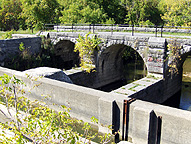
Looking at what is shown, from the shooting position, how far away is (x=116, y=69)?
16594 mm

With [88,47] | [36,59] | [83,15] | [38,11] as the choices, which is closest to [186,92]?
[88,47]

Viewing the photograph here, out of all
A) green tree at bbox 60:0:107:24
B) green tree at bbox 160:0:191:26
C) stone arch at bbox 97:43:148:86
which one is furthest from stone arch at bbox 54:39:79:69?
green tree at bbox 160:0:191:26

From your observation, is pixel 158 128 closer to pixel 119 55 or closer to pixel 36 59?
pixel 119 55

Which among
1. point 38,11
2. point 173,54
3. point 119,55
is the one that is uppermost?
point 38,11

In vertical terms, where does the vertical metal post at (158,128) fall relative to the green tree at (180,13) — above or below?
below

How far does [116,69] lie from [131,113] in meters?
10.6

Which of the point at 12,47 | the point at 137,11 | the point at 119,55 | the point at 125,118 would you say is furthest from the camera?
the point at 137,11

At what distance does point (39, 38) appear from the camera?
15984mm

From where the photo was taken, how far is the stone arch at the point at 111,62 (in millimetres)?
14252

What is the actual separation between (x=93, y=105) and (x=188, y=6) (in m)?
24.0

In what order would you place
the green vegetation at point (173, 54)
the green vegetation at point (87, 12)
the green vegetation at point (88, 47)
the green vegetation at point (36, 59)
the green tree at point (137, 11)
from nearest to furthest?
1. the green vegetation at point (173, 54)
2. the green vegetation at point (88, 47)
3. the green vegetation at point (36, 59)
4. the green vegetation at point (87, 12)
5. the green tree at point (137, 11)

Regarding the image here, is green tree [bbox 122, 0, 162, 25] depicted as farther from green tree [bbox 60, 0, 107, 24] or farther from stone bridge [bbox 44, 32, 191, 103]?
stone bridge [bbox 44, 32, 191, 103]

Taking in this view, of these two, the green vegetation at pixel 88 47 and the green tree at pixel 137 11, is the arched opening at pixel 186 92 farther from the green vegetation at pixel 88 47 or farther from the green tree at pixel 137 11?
the green tree at pixel 137 11

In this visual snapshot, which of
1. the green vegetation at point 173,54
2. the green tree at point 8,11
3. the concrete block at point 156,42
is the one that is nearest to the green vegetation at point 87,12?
the green tree at point 8,11
